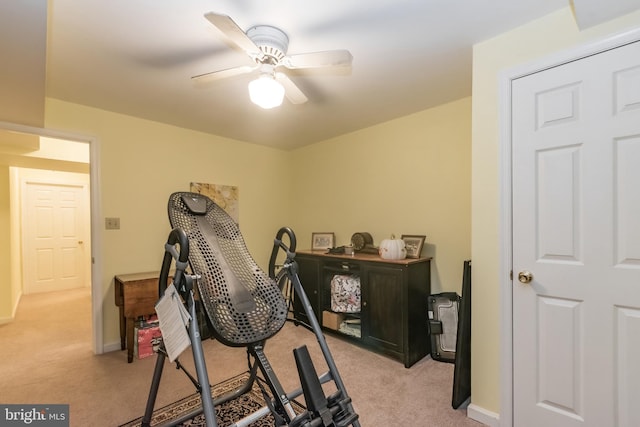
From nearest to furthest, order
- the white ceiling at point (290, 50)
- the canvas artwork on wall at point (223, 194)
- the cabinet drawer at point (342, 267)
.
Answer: the white ceiling at point (290, 50), the cabinet drawer at point (342, 267), the canvas artwork on wall at point (223, 194)

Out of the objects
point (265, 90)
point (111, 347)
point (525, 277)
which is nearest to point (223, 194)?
point (111, 347)

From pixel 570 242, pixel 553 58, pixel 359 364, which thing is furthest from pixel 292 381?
pixel 553 58

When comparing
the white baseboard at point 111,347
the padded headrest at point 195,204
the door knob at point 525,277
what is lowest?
the white baseboard at point 111,347

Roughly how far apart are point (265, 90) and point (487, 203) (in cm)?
149

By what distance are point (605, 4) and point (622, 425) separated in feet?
6.55

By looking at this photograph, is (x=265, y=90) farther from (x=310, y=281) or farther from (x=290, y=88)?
(x=310, y=281)

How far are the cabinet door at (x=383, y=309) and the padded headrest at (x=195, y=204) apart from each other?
5.61 ft

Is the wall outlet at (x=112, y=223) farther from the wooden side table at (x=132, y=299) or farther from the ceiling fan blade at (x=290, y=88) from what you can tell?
the ceiling fan blade at (x=290, y=88)

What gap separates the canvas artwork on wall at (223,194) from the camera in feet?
11.9

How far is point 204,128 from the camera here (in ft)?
11.6

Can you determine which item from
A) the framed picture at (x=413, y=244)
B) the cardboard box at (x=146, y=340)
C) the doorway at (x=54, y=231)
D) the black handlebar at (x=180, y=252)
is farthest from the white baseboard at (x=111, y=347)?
the doorway at (x=54, y=231)

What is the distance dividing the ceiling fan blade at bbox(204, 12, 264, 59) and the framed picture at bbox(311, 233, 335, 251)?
2.56m

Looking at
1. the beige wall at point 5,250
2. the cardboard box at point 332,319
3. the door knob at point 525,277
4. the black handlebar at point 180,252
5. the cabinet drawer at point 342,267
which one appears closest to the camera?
the black handlebar at point 180,252

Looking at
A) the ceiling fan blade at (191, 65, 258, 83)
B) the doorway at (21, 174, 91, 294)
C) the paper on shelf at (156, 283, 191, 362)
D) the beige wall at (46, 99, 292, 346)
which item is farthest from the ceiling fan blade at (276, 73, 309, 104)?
the doorway at (21, 174, 91, 294)
